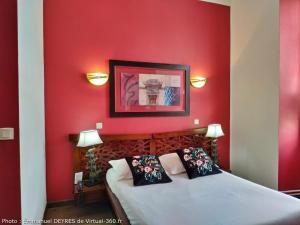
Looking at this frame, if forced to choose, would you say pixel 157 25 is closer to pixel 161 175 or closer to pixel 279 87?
pixel 279 87

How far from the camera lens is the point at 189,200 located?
1.96 m

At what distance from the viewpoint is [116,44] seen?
3041mm

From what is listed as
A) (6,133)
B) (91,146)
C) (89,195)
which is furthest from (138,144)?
(6,133)

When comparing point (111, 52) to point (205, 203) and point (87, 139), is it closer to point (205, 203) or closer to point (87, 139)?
point (87, 139)

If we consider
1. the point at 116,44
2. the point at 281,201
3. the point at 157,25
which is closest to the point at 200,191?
the point at 281,201

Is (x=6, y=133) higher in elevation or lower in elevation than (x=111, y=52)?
lower

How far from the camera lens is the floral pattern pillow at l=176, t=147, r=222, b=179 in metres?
2.71

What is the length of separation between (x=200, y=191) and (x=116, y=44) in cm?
234

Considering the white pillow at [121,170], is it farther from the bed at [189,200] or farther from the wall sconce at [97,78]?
the wall sconce at [97,78]

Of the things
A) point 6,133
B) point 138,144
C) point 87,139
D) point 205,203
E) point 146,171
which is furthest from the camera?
point 138,144

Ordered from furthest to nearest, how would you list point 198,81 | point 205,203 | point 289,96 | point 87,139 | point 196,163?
1. point 198,81
2. point 289,96
3. point 196,163
4. point 87,139
5. point 205,203

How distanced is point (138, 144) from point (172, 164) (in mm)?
620

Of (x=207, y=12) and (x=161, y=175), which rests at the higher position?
(x=207, y=12)

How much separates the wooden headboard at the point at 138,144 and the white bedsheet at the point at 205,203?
21.1 inches
